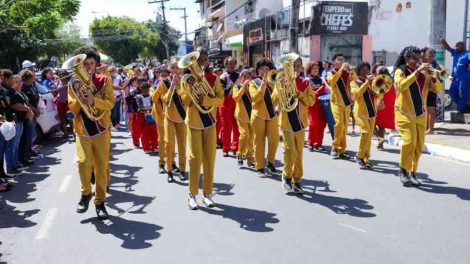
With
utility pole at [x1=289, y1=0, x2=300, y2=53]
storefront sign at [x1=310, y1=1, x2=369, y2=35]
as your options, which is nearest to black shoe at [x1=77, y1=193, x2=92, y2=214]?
utility pole at [x1=289, y1=0, x2=300, y2=53]

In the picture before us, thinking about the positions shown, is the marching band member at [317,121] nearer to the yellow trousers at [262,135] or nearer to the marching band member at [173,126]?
Result: the yellow trousers at [262,135]

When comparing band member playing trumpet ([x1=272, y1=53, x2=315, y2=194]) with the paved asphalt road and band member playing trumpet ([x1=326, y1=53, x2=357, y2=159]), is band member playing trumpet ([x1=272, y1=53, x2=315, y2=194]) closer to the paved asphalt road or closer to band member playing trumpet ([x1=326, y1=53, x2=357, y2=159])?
the paved asphalt road

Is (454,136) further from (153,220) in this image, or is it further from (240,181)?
(153,220)

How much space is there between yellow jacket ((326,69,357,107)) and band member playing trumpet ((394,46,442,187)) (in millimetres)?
2035

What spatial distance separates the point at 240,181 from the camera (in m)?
7.77

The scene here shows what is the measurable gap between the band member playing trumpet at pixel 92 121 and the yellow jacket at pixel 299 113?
232 centimetres

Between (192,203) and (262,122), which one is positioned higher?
(262,122)

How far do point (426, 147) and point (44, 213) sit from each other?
23.2ft

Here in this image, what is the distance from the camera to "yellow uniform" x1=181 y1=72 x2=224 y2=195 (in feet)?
20.5

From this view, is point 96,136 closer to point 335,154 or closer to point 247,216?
point 247,216

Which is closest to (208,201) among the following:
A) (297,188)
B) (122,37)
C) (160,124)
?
(297,188)

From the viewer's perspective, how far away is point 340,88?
9.15 m

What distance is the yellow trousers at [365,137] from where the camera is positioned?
8.31 m

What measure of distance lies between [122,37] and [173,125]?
65441 millimetres
